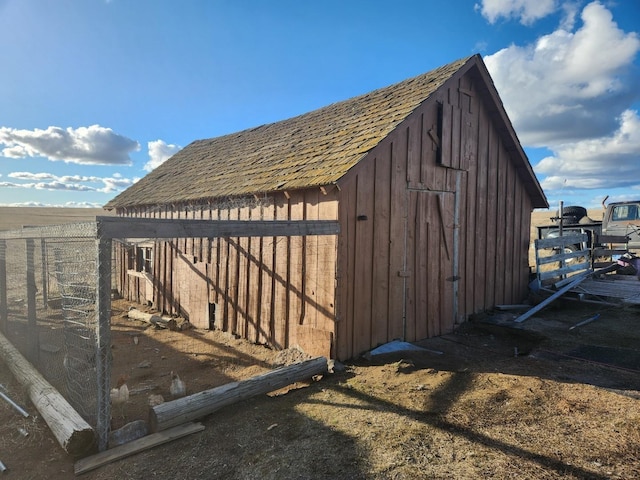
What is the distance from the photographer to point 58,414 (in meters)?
4.12

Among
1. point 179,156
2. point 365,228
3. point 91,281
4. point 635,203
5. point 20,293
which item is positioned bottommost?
point 20,293

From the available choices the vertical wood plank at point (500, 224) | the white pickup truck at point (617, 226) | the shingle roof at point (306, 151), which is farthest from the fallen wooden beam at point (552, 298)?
the white pickup truck at point (617, 226)

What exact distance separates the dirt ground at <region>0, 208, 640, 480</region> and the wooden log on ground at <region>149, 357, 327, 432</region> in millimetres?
124

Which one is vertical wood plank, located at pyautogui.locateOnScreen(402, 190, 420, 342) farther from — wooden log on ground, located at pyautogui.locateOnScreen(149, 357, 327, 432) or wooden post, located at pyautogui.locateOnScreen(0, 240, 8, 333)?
wooden post, located at pyautogui.locateOnScreen(0, 240, 8, 333)

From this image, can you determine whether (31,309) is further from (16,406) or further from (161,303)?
(161,303)

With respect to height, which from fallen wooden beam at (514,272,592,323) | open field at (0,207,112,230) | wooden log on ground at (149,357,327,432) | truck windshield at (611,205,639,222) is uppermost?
open field at (0,207,112,230)

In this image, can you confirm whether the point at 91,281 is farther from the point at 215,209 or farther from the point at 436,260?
the point at 436,260

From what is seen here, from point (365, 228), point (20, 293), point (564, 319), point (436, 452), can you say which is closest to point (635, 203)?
point (564, 319)

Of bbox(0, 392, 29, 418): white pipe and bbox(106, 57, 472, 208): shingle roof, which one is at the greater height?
bbox(106, 57, 472, 208): shingle roof

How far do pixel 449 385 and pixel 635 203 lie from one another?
533 inches

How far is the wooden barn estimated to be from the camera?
21.0 ft

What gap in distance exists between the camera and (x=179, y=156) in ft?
53.2

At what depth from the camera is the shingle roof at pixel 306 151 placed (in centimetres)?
670

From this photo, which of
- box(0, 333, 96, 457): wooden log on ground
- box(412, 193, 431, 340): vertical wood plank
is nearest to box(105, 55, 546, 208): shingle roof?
box(412, 193, 431, 340): vertical wood plank
